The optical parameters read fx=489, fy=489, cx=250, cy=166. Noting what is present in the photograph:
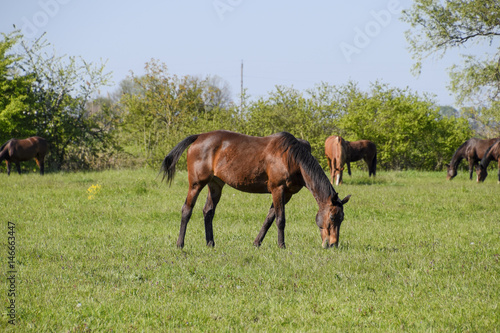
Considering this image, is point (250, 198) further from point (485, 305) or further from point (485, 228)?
point (485, 305)

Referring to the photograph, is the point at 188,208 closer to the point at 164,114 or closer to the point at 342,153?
the point at 342,153

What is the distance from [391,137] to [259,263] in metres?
19.3

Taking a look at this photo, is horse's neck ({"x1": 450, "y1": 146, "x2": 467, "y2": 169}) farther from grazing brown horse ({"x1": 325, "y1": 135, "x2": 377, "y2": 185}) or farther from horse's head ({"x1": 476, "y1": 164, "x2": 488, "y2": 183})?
grazing brown horse ({"x1": 325, "y1": 135, "x2": 377, "y2": 185})

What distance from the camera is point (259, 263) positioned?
6.59 metres

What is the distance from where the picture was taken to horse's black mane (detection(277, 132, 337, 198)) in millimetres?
7062

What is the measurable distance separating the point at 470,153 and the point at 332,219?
53.3 feet

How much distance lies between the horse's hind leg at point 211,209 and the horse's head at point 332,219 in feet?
5.90

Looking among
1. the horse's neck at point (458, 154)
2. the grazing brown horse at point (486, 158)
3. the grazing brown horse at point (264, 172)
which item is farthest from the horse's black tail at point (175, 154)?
the horse's neck at point (458, 154)

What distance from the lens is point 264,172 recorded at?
24.5ft

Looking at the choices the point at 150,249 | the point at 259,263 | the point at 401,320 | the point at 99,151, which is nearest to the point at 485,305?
the point at 401,320

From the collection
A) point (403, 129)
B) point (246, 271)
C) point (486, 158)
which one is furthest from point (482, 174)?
point (246, 271)

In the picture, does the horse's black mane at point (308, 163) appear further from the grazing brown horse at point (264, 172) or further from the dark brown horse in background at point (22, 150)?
the dark brown horse in background at point (22, 150)

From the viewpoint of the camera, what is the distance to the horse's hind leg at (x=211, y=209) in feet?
25.8

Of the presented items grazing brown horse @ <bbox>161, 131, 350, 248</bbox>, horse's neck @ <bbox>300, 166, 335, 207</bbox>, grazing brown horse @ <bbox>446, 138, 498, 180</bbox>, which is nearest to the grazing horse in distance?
grazing brown horse @ <bbox>446, 138, 498, 180</bbox>
